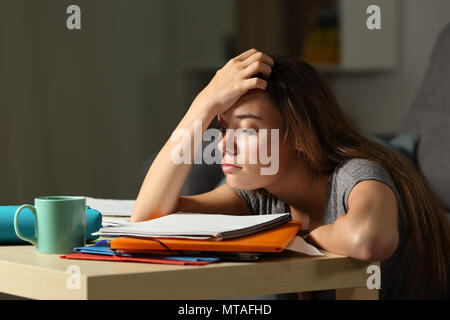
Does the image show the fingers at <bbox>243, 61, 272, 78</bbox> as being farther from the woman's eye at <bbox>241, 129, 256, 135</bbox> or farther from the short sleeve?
the short sleeve

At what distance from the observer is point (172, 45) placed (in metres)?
3.42

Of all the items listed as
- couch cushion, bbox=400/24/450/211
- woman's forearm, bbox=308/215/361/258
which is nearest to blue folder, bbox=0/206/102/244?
woman's forearm, bbox=308/215/361/258

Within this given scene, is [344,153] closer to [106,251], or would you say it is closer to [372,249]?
[372,249]

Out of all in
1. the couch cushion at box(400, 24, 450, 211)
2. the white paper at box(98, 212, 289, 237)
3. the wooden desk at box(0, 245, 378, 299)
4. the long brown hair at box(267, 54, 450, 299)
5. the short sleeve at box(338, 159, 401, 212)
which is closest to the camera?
the wooden desk at box(0, 245, 378, 299)

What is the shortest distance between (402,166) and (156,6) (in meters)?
2.47

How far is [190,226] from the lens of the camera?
2.91 feet

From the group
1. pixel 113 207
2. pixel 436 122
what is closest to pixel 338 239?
pixel 113 207

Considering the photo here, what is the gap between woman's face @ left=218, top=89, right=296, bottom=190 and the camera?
1.07 meters

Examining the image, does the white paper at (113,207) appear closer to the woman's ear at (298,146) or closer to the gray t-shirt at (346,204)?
the gray t-shirt at (346,204)

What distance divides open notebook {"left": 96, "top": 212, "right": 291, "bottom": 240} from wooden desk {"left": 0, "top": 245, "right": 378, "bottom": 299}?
2.0 inches

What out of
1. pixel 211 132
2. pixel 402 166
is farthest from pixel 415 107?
pixel 402 166

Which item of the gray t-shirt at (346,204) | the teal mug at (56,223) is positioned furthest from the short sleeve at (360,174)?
the teal mug at (56,223)
